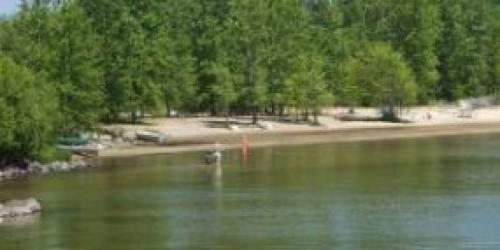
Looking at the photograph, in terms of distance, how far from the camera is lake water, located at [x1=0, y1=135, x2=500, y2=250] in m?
47.5

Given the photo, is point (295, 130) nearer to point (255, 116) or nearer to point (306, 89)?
point (306, 89)

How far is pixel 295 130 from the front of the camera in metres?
122

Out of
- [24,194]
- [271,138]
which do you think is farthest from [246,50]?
[24,194]

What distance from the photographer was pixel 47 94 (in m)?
86.5

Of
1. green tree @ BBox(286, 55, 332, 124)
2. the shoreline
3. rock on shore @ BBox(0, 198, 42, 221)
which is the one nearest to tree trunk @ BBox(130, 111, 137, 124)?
the shoreline

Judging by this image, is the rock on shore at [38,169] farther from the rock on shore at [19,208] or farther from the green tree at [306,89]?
the green tree at [306,89]

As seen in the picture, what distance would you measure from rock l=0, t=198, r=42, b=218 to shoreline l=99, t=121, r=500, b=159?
3450 cm

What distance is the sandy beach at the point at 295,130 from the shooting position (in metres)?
103

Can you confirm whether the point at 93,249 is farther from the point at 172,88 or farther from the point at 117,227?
the point at 172,88

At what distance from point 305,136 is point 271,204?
187 ft

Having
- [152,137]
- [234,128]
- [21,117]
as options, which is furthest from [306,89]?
[21,117]

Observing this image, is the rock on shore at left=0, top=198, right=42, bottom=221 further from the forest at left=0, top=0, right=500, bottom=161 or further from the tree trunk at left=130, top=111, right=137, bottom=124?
the tree trunk at left=130, top=111, right=137, bottom=124

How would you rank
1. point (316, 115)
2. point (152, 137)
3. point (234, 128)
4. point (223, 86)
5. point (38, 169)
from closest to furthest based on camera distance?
point (38, 169) → point (152, 137) → point (234, 128) → point (223, 86) → point (316, 115)

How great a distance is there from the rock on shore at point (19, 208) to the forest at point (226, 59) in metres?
19.7
